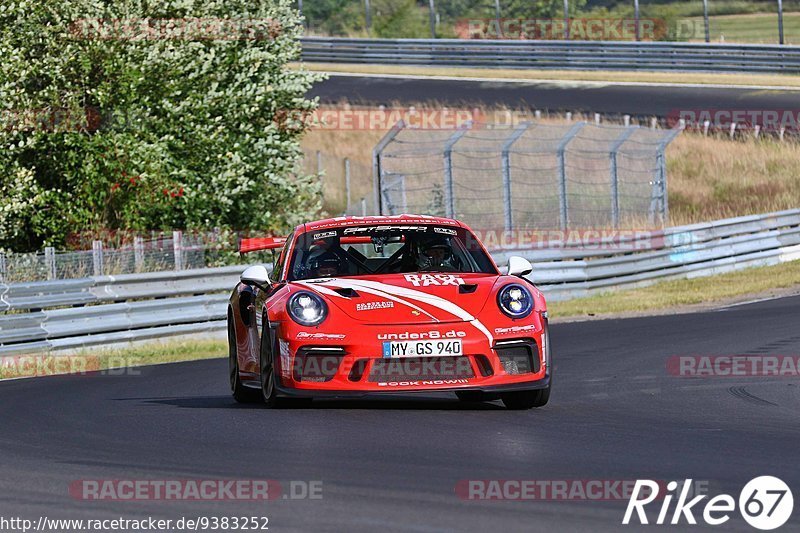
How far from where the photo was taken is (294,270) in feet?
33.9

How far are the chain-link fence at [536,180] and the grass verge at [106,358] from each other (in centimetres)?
568

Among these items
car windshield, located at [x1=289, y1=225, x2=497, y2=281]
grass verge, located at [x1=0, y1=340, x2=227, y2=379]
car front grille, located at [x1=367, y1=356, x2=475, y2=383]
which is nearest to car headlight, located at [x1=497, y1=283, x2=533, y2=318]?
car front grille, located at [x1=367, y1=356, x2=475, y2=383]

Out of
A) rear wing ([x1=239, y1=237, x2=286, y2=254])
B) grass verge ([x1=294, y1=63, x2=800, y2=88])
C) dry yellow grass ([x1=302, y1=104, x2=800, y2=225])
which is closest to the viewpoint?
rear wing ([x1=239, y1=237, x2=286, y2=254])

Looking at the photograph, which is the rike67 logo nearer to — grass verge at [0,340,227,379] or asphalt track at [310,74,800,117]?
grass verge at [0,340,227,379]

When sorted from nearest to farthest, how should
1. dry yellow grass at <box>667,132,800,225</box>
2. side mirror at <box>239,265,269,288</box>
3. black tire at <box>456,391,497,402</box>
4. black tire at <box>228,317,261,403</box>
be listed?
side mirror at <box>239,265,269,288</box>
black tire at <box>456,391,497,402</box>
black tire at <box>228,317,261,403</box>
dry yellow grass at <box>667,132,800,225</box>

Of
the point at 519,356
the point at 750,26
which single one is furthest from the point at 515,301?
the point at 750,26

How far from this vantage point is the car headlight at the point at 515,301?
9.47 metres

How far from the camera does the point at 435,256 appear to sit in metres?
10.5

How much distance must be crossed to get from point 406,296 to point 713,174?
90.8ft

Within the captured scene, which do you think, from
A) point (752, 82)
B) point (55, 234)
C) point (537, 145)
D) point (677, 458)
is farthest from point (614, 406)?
point (752, 82)

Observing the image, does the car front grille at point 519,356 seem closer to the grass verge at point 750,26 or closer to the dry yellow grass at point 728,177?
the dry yellow grass at point 728,177

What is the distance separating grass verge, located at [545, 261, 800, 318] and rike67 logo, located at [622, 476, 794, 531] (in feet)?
47.6

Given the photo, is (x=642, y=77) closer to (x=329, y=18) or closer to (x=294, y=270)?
(x=329, y=18)

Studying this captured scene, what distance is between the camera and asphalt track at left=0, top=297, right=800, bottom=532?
19.8ft
